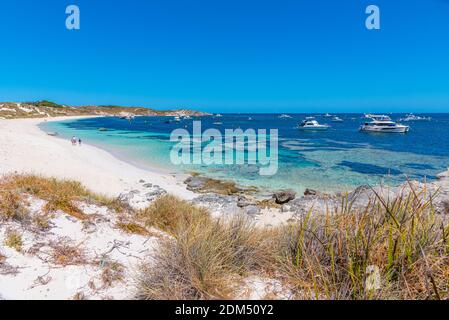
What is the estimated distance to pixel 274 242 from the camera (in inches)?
134

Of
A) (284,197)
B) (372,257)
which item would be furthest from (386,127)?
(372,257)

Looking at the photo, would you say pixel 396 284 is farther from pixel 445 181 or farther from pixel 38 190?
pixel 445 181

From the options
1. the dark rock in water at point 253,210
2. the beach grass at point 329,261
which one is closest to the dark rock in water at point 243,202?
the dark rock in water at point 253,210

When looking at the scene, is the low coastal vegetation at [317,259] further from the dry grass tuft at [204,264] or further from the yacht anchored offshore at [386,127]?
the yacht anchored offshore at [386,127]

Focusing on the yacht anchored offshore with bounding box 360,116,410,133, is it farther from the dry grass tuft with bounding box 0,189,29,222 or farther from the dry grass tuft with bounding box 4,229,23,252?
the dry grass tuft with bounding box 4,229,23,252

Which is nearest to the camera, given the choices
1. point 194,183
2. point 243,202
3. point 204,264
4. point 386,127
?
point 204,264

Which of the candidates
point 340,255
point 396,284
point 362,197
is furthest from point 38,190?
point 362,197

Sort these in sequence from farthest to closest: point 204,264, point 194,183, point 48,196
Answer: point 194,183, point 48,196, point 204,264

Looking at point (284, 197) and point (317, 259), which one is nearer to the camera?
point (317, 259)

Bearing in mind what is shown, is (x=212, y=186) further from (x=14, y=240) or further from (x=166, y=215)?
(x=14, y=240)

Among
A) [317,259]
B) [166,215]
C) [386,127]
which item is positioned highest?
[386,127]

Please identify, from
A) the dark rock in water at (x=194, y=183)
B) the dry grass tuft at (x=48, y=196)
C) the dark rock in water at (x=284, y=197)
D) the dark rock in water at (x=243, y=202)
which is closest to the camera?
the dry grass tuft at (x=48, y=196)

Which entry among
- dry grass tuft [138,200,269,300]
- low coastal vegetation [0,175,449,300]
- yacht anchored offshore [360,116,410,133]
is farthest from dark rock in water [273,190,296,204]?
yacht anchored offshore [360,116,410,133]
